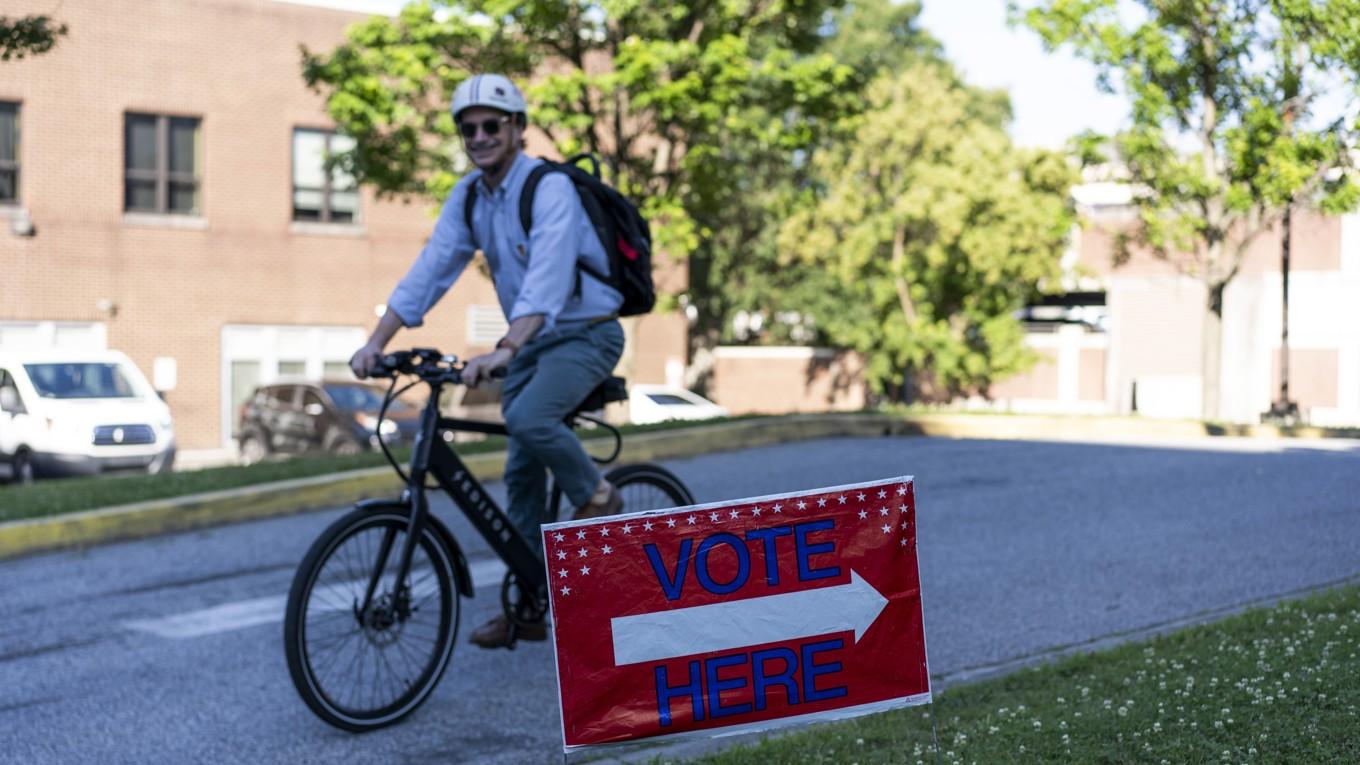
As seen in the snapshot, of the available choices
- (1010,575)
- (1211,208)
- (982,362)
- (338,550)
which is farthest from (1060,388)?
(338,550)

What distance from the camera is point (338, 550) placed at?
16.0 ft

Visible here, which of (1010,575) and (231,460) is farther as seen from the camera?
(231,460)

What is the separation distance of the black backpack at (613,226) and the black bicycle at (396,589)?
0.48m

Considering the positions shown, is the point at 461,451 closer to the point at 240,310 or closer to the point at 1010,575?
the point at 1010,575

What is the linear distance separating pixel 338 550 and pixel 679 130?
18.1 m

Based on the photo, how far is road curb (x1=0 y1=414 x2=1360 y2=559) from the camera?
992 centimetres

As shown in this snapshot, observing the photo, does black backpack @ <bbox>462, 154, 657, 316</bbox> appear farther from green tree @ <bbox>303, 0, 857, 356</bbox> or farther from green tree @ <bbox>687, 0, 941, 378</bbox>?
green tree @ <bbox>687, 0, 941, 378</bbox>

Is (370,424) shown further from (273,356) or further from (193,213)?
(193,213)

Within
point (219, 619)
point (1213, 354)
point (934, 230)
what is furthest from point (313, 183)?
point (219, 619)

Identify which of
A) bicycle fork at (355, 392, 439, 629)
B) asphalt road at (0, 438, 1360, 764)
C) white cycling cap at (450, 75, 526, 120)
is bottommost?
asphalt road at (0, 438, 1360, 764)

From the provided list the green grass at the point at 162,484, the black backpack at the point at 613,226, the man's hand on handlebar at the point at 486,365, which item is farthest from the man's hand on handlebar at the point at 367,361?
the green grass at the point at 162,484

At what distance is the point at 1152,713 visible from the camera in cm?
428

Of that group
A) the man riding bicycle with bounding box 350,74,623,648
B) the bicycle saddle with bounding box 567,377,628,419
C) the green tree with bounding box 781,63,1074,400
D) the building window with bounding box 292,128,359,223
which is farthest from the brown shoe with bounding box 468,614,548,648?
the green tree with bounding box 781,63,1074,400

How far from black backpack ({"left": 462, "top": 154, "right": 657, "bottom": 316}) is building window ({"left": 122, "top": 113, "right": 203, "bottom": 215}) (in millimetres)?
28566
